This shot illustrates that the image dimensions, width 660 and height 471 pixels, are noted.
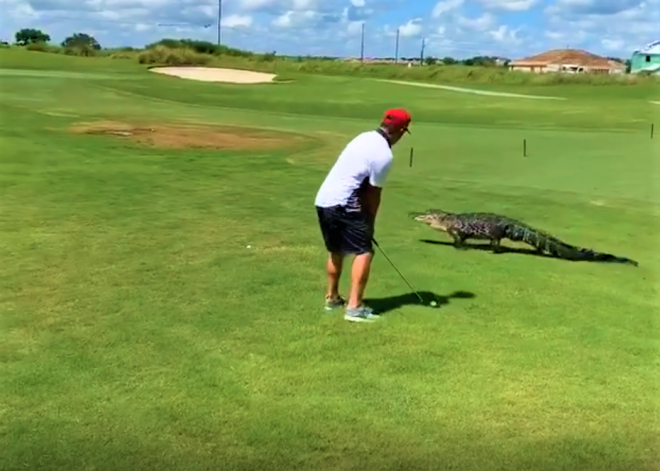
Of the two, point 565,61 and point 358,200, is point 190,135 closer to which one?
point 358,200

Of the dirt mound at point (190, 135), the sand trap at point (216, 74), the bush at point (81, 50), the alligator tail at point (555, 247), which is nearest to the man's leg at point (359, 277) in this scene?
the alligator tail at point (555, 247)

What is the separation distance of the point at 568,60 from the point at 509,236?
343 feet

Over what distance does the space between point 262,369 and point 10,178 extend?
900 cm

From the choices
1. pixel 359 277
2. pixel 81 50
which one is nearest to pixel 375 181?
pixel 359 277

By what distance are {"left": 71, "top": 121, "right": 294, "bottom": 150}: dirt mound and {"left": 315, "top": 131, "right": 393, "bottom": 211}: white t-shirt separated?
41.1 ft

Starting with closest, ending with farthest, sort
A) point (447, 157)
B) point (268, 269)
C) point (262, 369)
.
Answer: point (262, 369), point (268, 269), point (447, 157)

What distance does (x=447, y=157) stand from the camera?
63.4ft

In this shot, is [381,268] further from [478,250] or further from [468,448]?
[468,448]

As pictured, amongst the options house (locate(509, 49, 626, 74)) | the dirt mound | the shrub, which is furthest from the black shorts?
house (locate(509, 49, 626, 74))

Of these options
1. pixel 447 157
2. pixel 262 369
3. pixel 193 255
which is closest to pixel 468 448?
pixel 262 369

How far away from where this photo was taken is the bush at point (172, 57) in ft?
212

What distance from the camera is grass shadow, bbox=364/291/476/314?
7535 mm

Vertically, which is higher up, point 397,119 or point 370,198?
point 397,119

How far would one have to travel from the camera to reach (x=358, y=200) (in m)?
7.11
